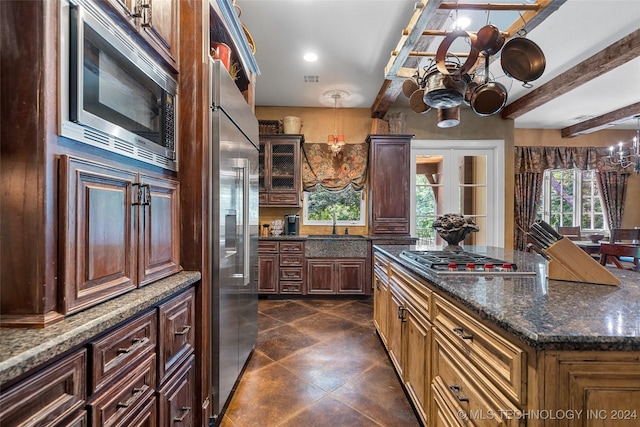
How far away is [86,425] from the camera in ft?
2.87

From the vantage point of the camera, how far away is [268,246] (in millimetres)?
4320

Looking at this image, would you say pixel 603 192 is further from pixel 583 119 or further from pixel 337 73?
pixel 337 73

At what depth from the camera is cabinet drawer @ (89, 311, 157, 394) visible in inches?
35.7

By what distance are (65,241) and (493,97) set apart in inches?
86.0

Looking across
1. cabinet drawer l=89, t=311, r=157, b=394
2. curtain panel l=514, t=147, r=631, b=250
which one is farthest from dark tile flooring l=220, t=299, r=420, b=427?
curtain panel l=514, t=147, r=631, b=250

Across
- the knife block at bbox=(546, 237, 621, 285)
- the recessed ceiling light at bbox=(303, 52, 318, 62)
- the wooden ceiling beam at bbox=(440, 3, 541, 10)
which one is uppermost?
the recessed ceiling light at bbox=(303, 52, 318, 62)

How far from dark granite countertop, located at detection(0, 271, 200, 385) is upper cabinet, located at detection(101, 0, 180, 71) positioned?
1040 millimetres

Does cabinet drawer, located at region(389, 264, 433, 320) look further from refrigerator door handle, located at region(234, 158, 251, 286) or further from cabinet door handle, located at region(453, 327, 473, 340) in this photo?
refrigerator door handle, located at region(234, 158, 251, 286)

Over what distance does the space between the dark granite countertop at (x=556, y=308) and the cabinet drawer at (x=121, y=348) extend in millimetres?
1217

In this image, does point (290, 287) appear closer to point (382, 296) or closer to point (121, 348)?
point (382, 296)

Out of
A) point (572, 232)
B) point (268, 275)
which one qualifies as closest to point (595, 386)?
point (268, 275)

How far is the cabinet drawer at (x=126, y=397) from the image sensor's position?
0.92 metres

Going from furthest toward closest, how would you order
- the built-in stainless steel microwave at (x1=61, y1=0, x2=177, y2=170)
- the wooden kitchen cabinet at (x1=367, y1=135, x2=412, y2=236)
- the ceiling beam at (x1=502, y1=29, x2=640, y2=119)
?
1. the wooden kitchen cabinet at (x1=367, y1=135, x2=412, y2=236)
2. the ceiling beam at (x1=502, y1=29, x2=640, y2=119)
3. the built-in stainless steel microwave at (x1=61, y1=0, x2=177, y2=170)

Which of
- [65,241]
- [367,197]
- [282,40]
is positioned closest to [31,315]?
[65,241]
